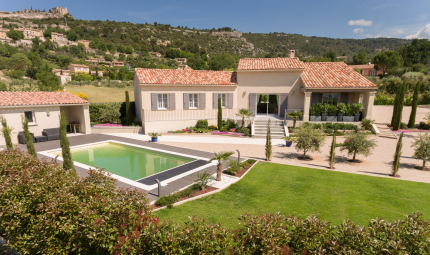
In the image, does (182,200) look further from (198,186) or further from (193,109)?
(193,109)

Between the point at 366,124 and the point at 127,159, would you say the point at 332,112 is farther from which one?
the point at 127,159

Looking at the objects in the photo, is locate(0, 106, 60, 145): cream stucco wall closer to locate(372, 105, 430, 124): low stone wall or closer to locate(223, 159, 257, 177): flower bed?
locate(223, 159, 257, 177): flower bed

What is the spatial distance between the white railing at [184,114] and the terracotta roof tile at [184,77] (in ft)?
8.54

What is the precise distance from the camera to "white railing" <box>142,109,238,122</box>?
20.5m

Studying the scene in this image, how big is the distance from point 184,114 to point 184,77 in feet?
12.3

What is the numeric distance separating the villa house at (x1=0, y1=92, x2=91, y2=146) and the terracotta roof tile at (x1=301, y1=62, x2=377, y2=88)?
20.4 metres

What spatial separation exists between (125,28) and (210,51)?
5338 centimetres

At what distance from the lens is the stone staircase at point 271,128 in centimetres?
1923

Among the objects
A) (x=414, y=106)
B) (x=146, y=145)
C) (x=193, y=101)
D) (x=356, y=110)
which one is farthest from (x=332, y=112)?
(x=146, y=145)

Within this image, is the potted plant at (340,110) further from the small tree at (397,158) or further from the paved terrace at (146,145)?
the paved terrace at (146,145)

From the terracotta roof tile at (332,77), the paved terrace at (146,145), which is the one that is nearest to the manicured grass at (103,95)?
the paved terrace at (146,145)

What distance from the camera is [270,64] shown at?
75.4 ft

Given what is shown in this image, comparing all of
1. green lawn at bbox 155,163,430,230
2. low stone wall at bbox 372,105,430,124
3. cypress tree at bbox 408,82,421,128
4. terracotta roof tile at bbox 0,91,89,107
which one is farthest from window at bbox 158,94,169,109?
cypress tree at bbox 408,82,421,128

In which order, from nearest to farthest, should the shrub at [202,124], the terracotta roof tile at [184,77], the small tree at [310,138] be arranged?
the small tree at [310,138] → the terracotta roof tile at [184,77] → the shrub at [202,124]
